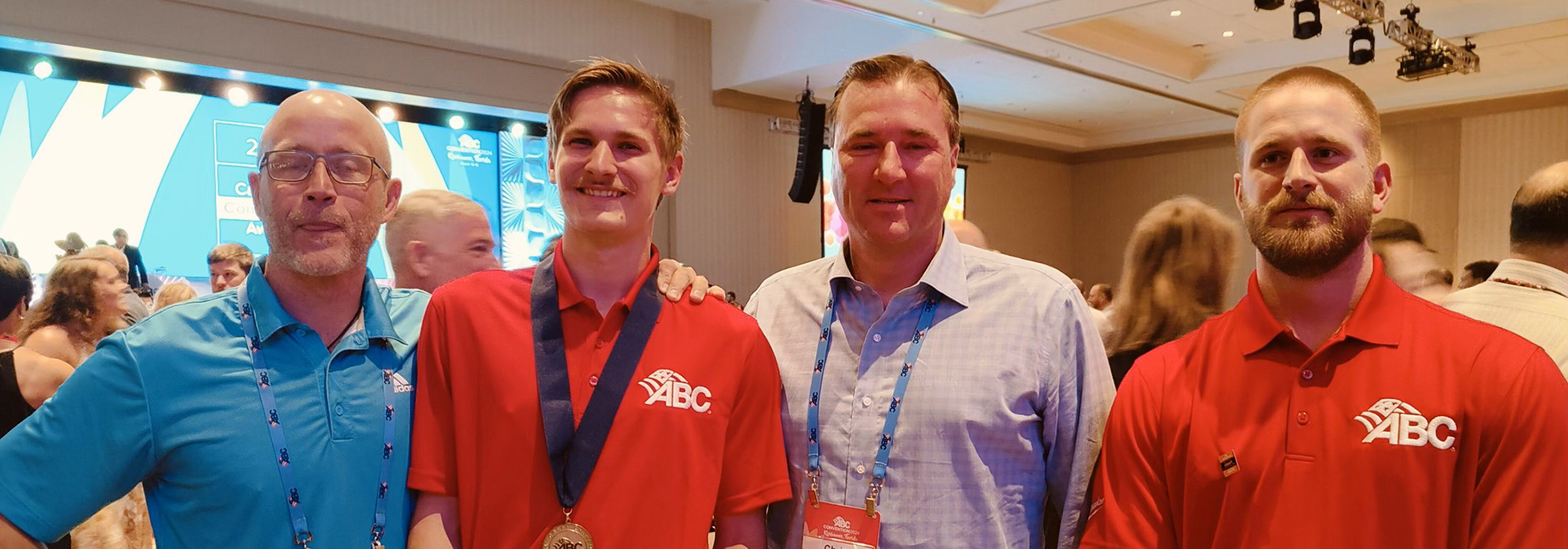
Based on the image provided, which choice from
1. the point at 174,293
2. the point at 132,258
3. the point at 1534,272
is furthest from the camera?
the point at 132,258

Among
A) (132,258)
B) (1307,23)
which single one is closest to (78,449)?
(132,258)

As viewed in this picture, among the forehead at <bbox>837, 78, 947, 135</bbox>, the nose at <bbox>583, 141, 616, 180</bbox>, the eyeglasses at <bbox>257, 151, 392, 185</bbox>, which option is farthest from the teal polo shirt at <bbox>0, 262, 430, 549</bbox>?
the forehead at <bbox>837, 78, 947, 135</bbox>

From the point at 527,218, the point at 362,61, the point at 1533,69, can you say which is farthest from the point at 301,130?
the point at 1533,69

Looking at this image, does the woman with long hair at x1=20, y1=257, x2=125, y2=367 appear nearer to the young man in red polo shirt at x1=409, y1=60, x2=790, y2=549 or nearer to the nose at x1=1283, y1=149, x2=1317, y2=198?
the young man in red polo shirt at x1=409, y1=60, x2=790, y2=549

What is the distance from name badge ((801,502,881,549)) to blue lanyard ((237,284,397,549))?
79cm

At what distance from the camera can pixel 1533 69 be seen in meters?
11.6

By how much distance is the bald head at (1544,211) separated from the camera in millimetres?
2885

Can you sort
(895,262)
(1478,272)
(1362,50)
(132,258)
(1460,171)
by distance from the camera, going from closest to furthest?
(895,262) → (1478,272) → (132,258) → (1362,50) → (1460,171)

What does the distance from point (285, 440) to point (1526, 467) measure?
197cm

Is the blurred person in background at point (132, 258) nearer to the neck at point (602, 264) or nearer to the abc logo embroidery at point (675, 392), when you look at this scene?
the neck at point (602, 264)

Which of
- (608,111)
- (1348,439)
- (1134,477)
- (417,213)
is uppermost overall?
(608,111)

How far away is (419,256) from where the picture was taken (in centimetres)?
336

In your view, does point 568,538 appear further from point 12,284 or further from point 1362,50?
point 1362,50

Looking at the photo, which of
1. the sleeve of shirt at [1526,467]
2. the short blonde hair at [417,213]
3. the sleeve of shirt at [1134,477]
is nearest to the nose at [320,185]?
the sleeve of shirt at [1134,477]
